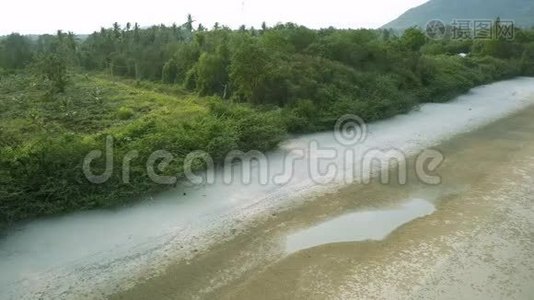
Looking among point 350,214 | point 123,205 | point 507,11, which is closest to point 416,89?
point 350,214

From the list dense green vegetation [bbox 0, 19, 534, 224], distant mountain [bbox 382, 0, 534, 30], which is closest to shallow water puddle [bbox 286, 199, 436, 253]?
dense green vegetation [bbox 0, 19, 534, 224]

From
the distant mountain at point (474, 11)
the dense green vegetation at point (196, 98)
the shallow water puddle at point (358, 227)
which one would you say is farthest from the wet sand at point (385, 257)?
the distant mountain at point (474, 11)

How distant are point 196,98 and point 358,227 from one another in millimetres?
12000

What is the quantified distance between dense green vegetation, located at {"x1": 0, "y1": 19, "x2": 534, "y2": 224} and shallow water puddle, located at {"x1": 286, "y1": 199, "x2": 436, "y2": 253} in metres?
3.48

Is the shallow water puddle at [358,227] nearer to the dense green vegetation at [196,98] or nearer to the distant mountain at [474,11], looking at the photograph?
the dense green vegetation at [196,98]

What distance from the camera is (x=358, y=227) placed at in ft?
29.6

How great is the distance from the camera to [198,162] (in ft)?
35.4

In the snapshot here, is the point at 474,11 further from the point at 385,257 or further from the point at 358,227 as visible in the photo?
the point at 385,257

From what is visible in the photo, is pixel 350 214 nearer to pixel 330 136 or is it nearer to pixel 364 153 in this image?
pixel 364 153

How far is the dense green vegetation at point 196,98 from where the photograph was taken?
889 centimetres

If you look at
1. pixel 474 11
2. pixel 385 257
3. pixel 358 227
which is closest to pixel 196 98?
pixel 358 227

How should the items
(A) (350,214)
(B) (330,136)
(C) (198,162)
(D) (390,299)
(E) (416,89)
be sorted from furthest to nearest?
(E) (416,89)
(B) (330,136)
(C) (198,162)
(A) (350,214)
(D) (390,299)

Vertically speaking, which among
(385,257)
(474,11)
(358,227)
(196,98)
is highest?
(474,11)

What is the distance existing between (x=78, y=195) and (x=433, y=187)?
27.1 feet
